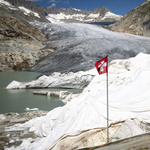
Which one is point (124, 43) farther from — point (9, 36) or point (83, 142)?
point (83, 142)

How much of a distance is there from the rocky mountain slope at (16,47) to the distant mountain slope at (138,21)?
623 inches

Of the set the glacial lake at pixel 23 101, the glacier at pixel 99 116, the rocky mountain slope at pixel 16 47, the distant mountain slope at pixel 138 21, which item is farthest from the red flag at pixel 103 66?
the distant mountain slope at pixel 138 21

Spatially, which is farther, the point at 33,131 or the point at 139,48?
the point at 139,48

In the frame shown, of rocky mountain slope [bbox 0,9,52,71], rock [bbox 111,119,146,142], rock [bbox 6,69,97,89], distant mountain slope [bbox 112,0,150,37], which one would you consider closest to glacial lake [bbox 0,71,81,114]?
rock [bbox 6,69,97,89]

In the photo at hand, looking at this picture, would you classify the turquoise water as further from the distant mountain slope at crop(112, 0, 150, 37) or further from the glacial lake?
the distant mountain slope at crop(112, 0, 150, 37)

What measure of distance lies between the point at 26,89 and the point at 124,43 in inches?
556

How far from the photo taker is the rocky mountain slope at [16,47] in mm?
19156

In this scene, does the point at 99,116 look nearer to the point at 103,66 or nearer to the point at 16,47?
the point at 103,66

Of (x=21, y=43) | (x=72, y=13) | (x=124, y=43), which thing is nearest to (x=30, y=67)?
(x=21, y=43)

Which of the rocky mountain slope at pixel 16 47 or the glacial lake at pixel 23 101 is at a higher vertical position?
the rocky mountain slope at pixel 16 47

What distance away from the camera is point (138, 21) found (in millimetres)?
28688

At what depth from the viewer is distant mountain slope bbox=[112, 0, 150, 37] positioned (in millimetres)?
27192

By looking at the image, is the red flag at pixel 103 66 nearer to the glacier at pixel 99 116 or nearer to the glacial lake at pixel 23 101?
the glacier at pixel 99 116

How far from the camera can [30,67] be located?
781 inches
